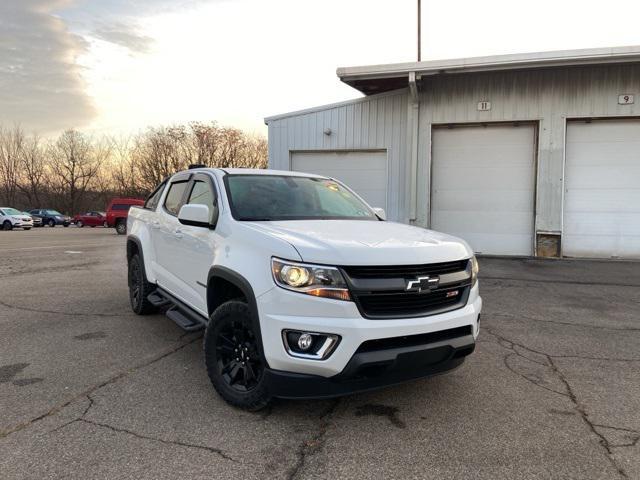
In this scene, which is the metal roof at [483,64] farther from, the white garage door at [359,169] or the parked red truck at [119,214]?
the parked red truck at [119,214]

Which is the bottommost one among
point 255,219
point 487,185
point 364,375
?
point 364,375

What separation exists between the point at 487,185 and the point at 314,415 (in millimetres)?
10439

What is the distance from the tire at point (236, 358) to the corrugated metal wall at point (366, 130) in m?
10.1

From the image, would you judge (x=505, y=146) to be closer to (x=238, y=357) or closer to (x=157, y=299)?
(x=157, y=299)

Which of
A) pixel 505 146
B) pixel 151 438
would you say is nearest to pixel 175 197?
pixel 151 438

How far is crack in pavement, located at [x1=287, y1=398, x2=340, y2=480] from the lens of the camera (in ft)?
8.65

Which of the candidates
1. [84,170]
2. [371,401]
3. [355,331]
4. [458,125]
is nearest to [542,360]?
[371,401]

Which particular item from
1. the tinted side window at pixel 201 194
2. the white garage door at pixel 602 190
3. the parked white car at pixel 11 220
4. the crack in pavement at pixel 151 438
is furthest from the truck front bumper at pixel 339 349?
the parked white car at pixel 11 220

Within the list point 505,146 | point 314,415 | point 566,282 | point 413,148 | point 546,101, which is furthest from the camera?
point 413,148

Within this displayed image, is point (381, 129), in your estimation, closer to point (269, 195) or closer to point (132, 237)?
point (132, 237)

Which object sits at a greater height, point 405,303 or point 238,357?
point 405,303

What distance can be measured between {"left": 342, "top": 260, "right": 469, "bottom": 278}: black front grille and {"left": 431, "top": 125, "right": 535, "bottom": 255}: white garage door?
983 centimetres

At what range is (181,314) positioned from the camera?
4.53 m

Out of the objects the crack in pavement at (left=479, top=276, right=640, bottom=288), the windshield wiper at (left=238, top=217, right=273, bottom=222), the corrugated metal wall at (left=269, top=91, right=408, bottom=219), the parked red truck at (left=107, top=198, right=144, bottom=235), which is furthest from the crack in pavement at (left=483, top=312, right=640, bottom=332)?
the parked red truck at (left=107, top=198, right=144, bottom=235)
